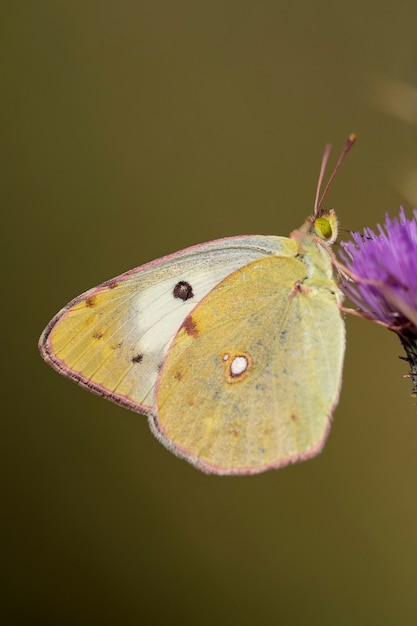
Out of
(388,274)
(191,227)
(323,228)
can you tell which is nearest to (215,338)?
(323,228)

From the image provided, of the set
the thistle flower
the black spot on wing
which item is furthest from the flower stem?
the black spot on wing

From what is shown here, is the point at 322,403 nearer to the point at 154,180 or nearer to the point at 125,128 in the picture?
the point at 154,180

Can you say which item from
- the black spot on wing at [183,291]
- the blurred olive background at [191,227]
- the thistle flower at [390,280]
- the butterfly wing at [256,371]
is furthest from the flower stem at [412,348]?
the blurred olive background at [191,227]

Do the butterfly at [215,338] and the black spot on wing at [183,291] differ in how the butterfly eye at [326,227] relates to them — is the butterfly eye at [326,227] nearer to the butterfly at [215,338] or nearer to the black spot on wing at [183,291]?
the butterfly at [215,338]

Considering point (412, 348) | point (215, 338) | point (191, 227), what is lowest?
point (412, 348)

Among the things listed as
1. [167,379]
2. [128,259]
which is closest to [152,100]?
[128,259]

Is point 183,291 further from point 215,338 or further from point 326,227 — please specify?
point 326,227

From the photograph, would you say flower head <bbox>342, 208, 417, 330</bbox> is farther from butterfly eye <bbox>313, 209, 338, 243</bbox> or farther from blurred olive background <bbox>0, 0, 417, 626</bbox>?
blurred olive background <bbox>0, 0, 417, 626</bbox>
